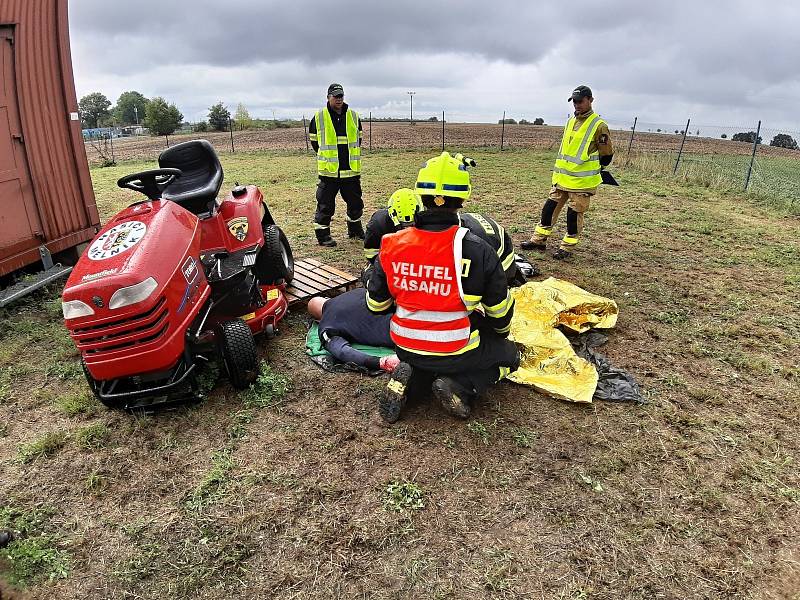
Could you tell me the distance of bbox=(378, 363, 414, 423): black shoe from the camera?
128 inches

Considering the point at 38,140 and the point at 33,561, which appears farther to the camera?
the point at 38,140

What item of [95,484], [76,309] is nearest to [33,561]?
[95,484]

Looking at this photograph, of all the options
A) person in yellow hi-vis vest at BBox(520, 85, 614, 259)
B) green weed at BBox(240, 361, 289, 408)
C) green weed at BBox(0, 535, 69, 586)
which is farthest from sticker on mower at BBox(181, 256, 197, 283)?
person in yellow hi-vis vest at BBox(520, 85, 614, 259)

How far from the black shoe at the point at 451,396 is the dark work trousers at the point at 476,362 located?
62 millimetres

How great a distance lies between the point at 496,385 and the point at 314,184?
907 cm

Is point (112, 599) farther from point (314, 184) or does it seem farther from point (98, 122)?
point (98, 122)

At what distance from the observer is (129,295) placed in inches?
110

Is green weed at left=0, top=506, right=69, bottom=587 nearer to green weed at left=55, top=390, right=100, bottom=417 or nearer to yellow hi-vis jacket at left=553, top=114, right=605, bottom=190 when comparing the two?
green weed at left=55, top=390, right=100, bottom=417

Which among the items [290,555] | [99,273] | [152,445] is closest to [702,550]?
[290,555]

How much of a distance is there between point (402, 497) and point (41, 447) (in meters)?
2.27

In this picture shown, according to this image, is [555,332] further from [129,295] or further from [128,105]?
[128,105]

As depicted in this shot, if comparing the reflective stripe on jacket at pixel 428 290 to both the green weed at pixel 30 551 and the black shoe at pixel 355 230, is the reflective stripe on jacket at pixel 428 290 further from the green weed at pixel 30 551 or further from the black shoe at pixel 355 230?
the black shoe at pixel 355 230

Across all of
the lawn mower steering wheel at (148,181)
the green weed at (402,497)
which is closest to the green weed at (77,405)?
the lawn mower steering wheel at (148,181)

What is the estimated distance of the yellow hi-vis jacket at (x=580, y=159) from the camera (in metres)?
6.13
